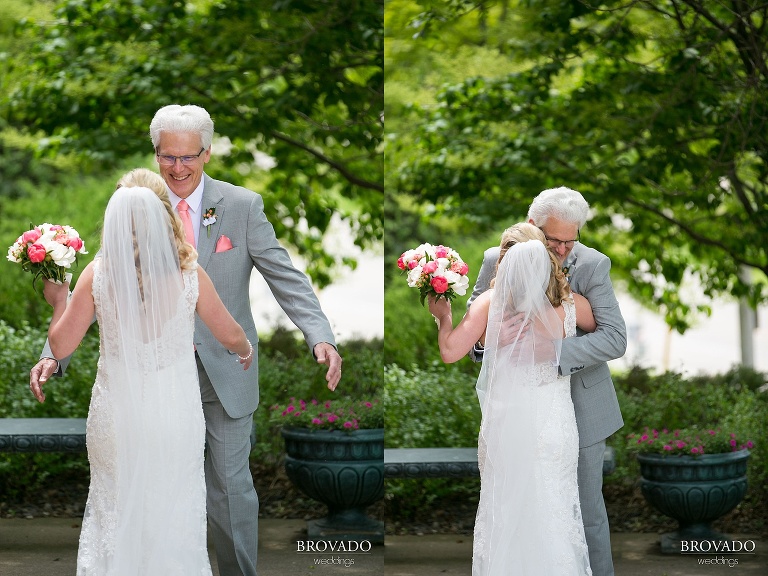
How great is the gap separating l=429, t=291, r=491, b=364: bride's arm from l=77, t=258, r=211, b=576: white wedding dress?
1008mm

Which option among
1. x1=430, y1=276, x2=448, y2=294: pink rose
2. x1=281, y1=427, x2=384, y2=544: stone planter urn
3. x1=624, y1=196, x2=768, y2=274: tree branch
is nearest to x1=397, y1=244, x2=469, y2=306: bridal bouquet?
x1=430, y1=276, x2=448, y2=294: pink rose

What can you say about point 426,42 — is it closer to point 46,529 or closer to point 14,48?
point 14,48

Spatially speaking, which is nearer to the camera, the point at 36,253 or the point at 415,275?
the point at 36,253

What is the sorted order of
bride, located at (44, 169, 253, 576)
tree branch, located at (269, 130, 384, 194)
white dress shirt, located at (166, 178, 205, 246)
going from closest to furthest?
bride, located at (44, 169, 253, 576) → white dress shirt, located at (166, 178, 205, 246) → tree branch, located at (269, 130, 384, 194)

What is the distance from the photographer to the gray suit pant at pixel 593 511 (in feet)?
13.4

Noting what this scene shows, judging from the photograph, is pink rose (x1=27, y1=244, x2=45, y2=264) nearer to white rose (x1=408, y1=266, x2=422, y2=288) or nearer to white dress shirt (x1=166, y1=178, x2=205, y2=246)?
white dress shirt (x1=166, y1=178, x2=205, y2=246)

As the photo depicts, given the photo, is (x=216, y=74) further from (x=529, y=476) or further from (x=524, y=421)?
(x=529, y=476)

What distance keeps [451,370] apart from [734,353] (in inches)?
535

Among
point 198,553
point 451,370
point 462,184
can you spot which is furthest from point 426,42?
point 198,553

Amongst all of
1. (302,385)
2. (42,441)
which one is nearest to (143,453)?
(42,441)

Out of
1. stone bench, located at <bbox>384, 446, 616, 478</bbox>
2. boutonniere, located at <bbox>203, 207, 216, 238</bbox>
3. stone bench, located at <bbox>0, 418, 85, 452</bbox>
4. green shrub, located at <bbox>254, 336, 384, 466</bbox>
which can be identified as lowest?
stone bench, located at <bbox>384, 446, 616, 478</bbox>

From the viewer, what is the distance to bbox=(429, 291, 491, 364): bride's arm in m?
3.84

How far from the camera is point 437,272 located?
385cm

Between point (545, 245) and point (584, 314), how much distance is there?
37 cm
